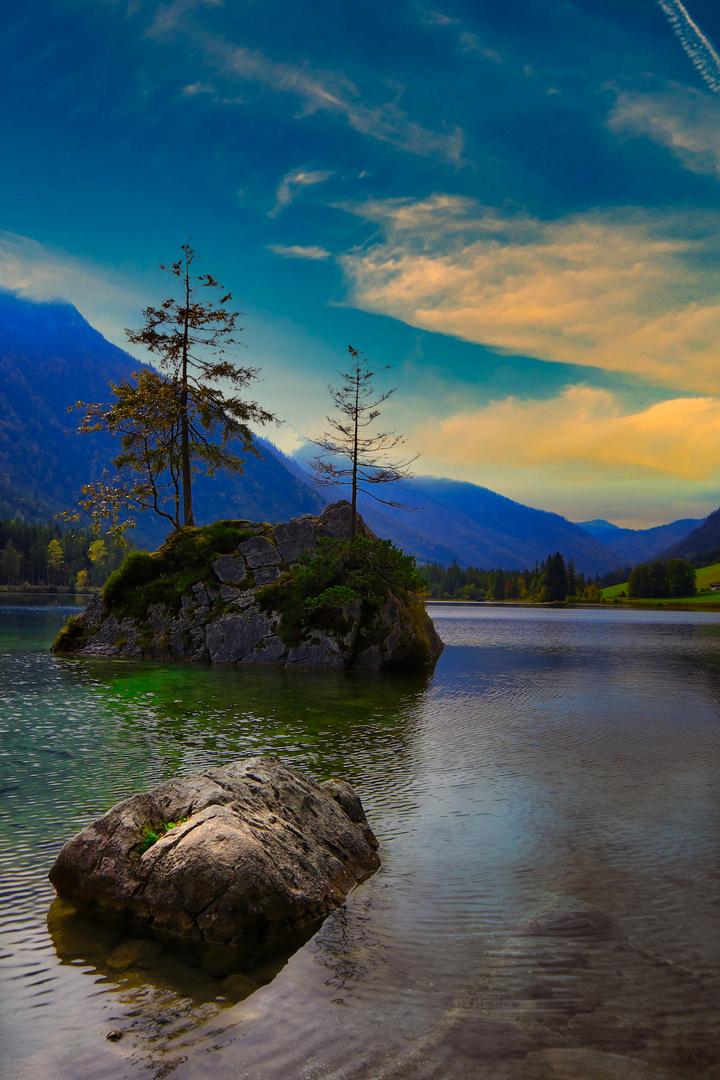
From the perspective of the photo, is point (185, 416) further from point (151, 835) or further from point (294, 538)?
point (151, 835)

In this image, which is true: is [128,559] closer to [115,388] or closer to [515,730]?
[115,388]

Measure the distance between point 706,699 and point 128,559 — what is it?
33.2 meters

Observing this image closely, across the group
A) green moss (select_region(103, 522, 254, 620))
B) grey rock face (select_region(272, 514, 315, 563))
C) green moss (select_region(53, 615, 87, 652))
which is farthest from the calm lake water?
Result: grey rock face (select_region(272, 514, 315, 563))

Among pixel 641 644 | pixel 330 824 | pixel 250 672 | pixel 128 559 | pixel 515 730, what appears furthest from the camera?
pixel 641 644

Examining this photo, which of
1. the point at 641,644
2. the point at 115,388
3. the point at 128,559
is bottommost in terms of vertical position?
the point at 641,644

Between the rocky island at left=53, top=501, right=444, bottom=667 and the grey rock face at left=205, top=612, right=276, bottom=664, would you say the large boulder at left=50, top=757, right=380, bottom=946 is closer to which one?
the rocky island at left=53, top=501, right=444, bottom=667

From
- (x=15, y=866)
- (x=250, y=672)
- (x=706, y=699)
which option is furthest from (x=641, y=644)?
(x=15, y=866)

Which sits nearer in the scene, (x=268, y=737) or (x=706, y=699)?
(x=268, y=737)

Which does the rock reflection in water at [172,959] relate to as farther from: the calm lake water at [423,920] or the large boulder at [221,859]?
the large boulder at [221,859]

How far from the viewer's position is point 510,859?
10.3 meters

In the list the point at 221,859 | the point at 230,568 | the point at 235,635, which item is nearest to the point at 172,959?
the point at 221,859

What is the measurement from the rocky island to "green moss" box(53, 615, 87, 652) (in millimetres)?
61

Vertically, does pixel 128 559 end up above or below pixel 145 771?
above

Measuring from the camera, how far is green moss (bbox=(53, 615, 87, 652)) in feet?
124
